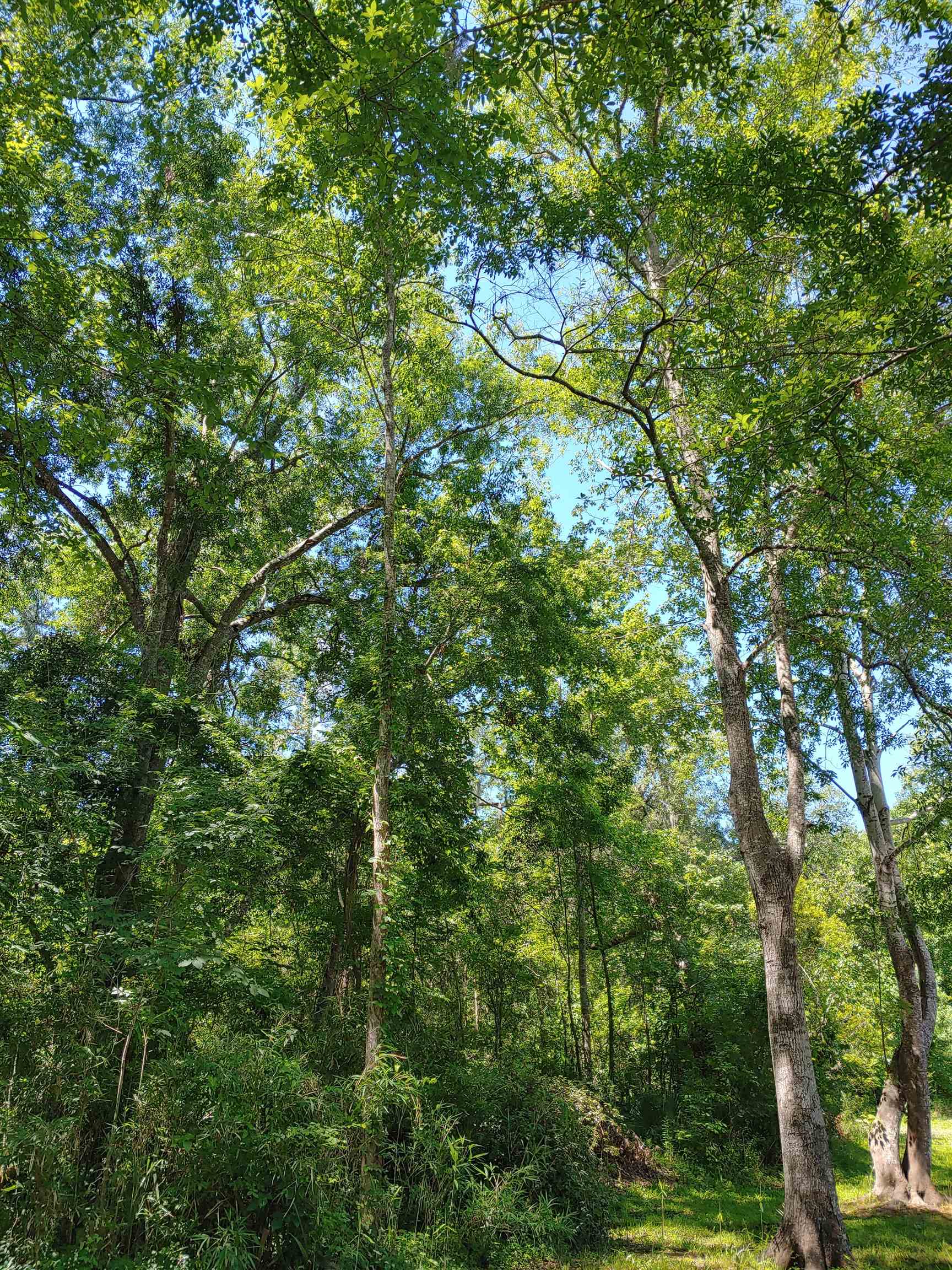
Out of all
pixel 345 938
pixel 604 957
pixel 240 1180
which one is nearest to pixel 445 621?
pixel 345 938

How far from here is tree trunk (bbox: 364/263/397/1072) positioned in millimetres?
6242

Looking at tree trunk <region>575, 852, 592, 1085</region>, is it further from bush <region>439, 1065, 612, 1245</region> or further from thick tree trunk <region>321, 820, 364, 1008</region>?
thick tree trunk <region>321, 820, 364, 1008</region>

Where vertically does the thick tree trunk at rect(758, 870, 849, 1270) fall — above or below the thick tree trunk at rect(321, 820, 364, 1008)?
below

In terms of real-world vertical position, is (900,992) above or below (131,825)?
below

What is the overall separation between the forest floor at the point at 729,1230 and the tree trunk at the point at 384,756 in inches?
98.6

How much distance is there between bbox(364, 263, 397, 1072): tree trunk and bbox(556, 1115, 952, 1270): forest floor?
2.50m

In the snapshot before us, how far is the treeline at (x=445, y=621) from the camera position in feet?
13.5

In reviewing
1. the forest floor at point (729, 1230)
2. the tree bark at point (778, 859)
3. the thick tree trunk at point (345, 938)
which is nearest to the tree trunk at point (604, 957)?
the forest floor at point (729, 1230)

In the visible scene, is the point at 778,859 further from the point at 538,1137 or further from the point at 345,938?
the point at 345,938

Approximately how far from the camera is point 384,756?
6934 mm

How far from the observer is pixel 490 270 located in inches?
235

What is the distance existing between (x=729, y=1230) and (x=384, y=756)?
596 cm

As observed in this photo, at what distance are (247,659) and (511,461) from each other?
5784mm

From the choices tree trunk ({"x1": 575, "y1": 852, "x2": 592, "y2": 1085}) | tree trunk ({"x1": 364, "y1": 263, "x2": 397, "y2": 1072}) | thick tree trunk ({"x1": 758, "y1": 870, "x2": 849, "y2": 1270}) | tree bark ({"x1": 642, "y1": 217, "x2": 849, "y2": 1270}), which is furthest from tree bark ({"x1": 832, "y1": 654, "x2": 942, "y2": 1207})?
tree trunk ({"x1": 364, "y1": 263, "x2": 397, "y2": 1072})
